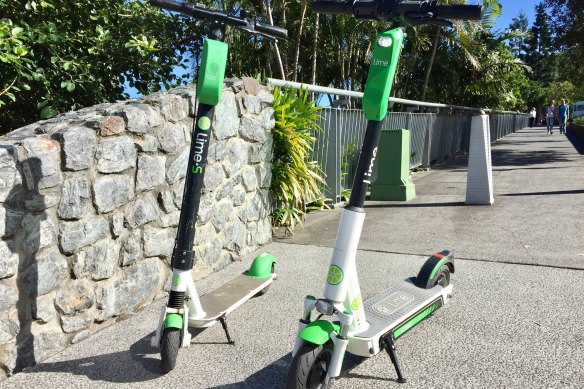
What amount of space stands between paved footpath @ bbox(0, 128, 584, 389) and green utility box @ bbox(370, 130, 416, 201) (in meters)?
1.77

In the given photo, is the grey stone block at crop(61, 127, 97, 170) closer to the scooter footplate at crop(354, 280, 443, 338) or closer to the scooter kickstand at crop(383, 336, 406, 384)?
the scooter footplate at crop(354, 280, 443, 338)

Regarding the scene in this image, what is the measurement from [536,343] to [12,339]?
10.8ft

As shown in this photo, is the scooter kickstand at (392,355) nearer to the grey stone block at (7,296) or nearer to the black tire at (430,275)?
the black tire at (430,275)

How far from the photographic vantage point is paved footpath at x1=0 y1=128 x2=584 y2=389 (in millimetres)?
3332

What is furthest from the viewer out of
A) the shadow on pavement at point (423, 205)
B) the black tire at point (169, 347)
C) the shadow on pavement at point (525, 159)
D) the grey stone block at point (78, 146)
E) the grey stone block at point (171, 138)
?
the shadow on pavement at point (525, 159)

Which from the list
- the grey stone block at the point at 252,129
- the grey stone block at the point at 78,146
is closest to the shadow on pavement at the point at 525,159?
the grey stone block at the point at 252,129

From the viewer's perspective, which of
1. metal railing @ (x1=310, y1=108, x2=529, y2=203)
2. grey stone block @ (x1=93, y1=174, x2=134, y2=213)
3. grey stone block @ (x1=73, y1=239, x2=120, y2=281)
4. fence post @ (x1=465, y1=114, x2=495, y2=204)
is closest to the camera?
grey stone block @ (x1=73, y1=239, x2=120, y2=281)

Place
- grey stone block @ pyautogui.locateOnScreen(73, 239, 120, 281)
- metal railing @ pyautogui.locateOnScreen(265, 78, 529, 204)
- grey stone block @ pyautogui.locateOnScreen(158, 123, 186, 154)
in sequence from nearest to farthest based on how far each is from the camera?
grey stone block @ pyautogui.locateOnScreen(73, 239, 120, 281) → grey stone block @ pyautogui.locateOnScreen(158, 123, 186, 154) → metal railing @ pyautogui.locateOnScreen(265, 78, 529, 204)

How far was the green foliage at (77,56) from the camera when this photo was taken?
632cm

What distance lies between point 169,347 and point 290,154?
11.7 ft

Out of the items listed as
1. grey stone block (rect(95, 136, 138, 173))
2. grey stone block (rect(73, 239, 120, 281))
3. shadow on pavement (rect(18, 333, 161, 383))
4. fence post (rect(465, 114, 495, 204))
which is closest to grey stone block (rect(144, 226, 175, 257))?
grey stone block (rect(73, 239, 120, 281))

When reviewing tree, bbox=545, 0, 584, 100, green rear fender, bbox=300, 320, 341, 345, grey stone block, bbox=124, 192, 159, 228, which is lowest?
green rear fender, bbox=300, 320, 341, 345

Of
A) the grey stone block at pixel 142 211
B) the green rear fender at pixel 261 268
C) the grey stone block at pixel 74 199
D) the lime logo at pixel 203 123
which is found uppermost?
the lime logo at pixel 203 123

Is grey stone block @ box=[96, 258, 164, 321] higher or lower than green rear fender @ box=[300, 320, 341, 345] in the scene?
lower
